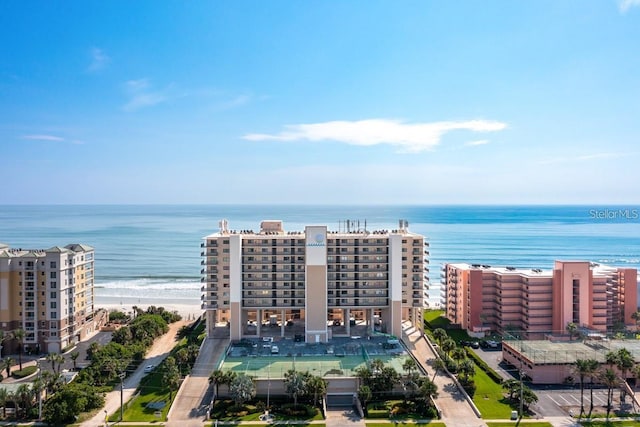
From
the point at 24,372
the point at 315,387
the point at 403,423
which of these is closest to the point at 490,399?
the point at 403,423

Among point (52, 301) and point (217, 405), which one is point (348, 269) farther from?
point (52, 301)

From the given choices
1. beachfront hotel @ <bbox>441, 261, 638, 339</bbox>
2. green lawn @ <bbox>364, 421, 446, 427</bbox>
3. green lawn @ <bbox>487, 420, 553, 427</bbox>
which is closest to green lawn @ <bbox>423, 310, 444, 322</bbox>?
beachfront hotel @ <bbox>441, 261, 638, 339</bbox>

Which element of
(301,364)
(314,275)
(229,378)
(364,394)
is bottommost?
(364,394)

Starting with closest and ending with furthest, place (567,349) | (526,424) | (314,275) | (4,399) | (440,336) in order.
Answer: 1. (526,424)
2. (4,399)
3. (567,349)
4. (440,336)
5. (314,275)

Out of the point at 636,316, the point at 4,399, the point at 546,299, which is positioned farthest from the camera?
the point at 636,316

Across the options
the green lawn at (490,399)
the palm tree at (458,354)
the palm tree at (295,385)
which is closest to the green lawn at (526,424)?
the green lawn at (490,399)

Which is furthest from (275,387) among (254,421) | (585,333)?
(585,333)

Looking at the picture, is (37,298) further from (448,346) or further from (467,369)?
(467,369)
